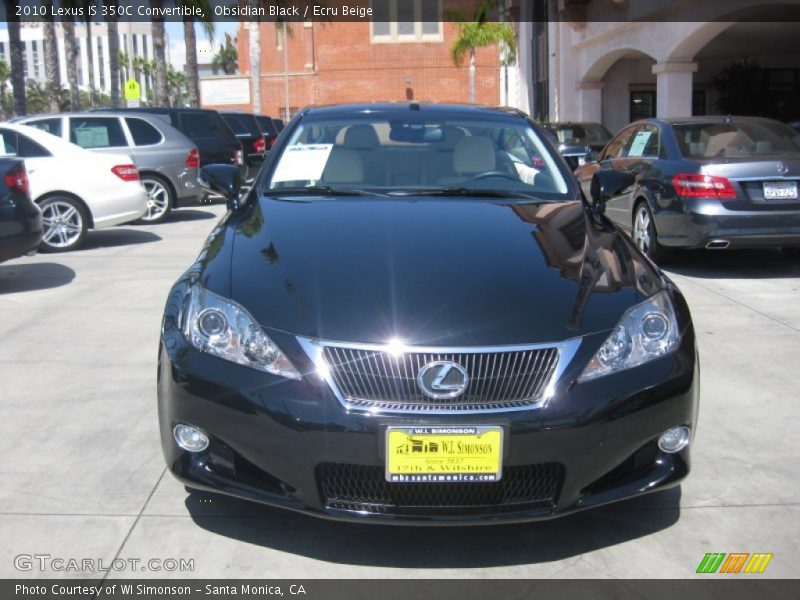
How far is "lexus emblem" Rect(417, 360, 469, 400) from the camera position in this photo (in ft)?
10.3

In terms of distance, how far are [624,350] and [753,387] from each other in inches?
95.7

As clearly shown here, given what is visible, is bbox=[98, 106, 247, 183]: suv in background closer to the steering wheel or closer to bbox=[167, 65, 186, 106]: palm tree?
the steering wheel

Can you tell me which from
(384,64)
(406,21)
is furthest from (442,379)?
(406,21)

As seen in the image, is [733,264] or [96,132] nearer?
[733,264]

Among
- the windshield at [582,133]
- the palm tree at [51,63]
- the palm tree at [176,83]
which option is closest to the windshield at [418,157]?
the windshield at [582,133]

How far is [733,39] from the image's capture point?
22.8 m

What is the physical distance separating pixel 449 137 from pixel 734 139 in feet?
16.8

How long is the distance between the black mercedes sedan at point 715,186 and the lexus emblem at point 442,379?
18.1 ft

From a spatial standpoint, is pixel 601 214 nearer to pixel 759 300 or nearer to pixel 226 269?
pixel 226 269

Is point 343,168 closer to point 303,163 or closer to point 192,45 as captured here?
point 303,163

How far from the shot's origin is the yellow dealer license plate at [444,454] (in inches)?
122

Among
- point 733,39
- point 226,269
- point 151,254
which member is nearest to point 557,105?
point 733,39

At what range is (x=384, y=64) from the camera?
177 feet

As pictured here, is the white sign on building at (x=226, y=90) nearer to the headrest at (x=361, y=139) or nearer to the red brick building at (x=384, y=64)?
the red brick building at (x=384, y=64)
